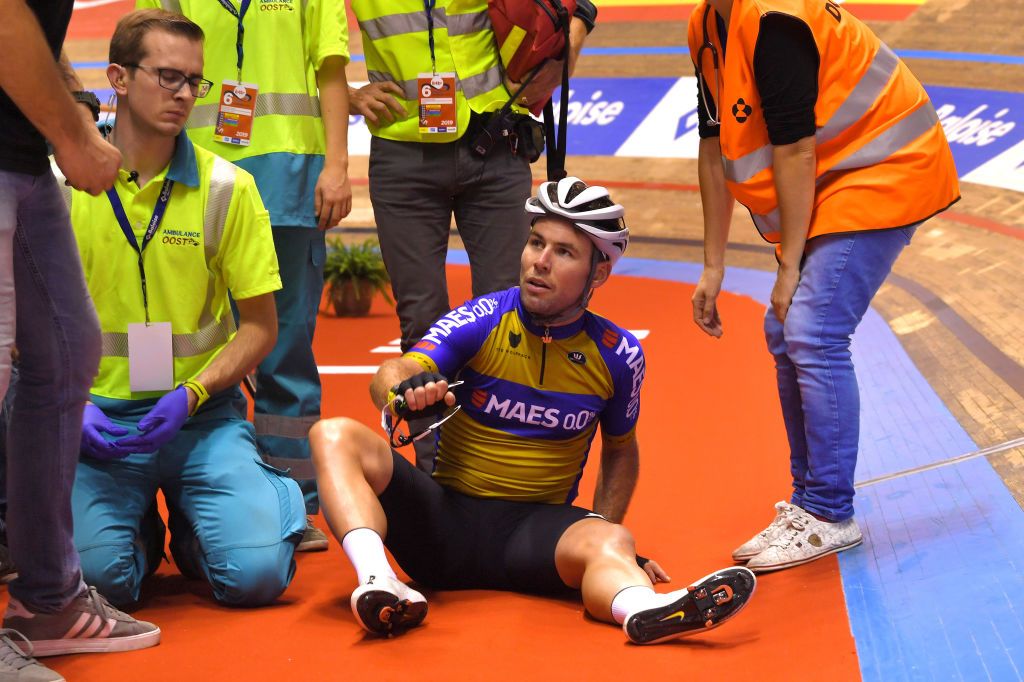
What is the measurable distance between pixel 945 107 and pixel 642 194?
251cm

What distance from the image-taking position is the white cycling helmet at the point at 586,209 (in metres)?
Answer: 3.39

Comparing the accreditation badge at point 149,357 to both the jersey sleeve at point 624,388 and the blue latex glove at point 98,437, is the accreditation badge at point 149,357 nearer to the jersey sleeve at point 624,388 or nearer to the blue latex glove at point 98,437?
the blue latex glove at point 98,437

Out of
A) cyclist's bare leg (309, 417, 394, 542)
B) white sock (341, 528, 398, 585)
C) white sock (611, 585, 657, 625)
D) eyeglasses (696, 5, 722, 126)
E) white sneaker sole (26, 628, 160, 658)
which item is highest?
eyeglasses (696, 5, 722, 126)

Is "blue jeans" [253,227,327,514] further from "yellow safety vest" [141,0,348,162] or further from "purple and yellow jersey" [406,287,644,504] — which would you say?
"purple and yellow jersey" [406,287,644,504]

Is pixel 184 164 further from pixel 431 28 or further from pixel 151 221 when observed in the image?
pixel 431 28

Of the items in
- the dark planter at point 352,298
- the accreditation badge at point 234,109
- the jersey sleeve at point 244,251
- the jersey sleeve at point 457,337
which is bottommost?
the dark planter at point 352,298

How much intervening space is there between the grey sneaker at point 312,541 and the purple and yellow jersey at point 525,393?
56 cm

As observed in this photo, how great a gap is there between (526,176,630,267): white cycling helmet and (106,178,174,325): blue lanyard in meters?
1.00

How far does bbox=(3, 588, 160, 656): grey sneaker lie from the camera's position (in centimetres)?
285

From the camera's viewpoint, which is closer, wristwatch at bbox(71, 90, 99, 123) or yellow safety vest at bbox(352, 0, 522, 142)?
wristwatch at bbox(71, 90, 99, 123)

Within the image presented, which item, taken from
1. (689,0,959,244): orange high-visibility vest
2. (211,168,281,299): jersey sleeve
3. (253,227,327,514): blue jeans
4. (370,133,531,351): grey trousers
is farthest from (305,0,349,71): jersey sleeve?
(689,0,959,244): orange high-visibility vest

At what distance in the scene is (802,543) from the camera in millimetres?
3555

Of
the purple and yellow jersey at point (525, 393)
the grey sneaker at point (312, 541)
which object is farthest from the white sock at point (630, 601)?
the grey sneaker at point (312, 541)

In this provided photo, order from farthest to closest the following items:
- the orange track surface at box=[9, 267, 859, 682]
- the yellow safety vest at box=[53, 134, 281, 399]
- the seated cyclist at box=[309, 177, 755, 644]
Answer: the yellow safety vest at box=[53, 134, 281, 399]
the seated cyclist at box=[309, 177, 755, 644]
the orange track surface at box=[9, 267, 859, 682]
